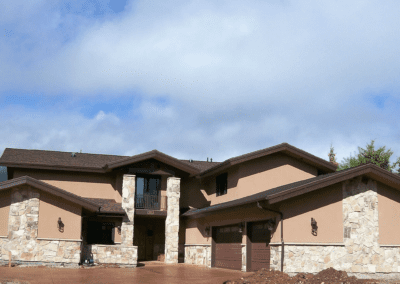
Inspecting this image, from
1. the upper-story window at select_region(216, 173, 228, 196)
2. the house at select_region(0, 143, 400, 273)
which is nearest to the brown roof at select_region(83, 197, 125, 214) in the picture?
the house at select_region(0, 143, 400, 273)

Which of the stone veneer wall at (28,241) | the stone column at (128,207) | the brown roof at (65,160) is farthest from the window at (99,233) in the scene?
the stone veneer wall at (28,241)

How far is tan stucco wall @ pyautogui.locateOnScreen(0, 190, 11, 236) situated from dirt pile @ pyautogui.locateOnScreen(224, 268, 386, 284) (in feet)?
38.4

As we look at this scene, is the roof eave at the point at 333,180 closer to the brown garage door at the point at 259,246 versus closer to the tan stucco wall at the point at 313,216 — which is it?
the tan stucco wall at the point at 313,216

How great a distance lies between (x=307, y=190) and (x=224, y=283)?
492cm

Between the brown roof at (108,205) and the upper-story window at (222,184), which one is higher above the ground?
the upper-story window at (222,184)

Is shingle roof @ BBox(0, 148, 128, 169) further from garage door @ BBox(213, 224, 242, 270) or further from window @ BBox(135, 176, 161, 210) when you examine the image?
garage door @ BBox(213, 224, 242, 270)

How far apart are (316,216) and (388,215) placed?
346cm

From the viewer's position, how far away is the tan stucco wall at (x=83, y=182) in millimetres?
28078

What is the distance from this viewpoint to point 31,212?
21.8 meters

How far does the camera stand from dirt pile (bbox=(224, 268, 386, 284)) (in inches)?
606

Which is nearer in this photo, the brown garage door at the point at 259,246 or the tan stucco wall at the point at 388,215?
the tan stucco wall at the point at 388,215

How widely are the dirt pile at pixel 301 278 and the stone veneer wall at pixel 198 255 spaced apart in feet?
28.0

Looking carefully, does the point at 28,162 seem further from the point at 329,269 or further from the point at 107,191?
the point at 329,269

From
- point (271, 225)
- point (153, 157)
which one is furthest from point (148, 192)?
point (271, 225)
